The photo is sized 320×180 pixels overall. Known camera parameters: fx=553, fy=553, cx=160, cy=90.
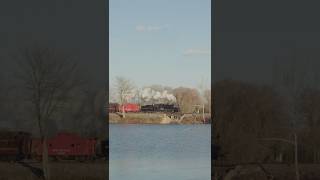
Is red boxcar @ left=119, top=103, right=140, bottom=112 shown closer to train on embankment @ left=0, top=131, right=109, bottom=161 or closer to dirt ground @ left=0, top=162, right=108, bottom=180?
train on embankment @ left=0, top=131, right=109, bottom=161

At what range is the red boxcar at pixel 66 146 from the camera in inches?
228

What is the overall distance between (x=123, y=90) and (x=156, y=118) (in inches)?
20.0

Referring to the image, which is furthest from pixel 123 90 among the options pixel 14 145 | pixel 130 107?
pixel 14 145

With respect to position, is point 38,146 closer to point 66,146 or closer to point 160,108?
point 66,146

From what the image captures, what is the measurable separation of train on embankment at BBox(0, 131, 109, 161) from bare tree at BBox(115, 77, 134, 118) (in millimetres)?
667

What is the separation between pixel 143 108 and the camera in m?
6.63

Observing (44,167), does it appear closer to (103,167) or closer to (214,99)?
(103,167)

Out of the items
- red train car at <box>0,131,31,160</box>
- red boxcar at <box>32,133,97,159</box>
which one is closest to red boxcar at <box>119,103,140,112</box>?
red boxcar at <box>32,133,97,159</box>

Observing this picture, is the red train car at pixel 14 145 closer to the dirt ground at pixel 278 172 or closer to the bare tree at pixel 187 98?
the bare tree at pixel 187 98

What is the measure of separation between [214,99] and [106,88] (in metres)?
1.16

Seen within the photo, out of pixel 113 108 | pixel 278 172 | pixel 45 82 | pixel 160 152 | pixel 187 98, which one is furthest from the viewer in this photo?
pixel 160 152

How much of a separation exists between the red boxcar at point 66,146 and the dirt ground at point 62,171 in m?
0.10

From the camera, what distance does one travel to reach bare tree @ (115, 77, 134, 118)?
630 cm

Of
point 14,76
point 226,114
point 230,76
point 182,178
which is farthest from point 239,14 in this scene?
point 14,76
